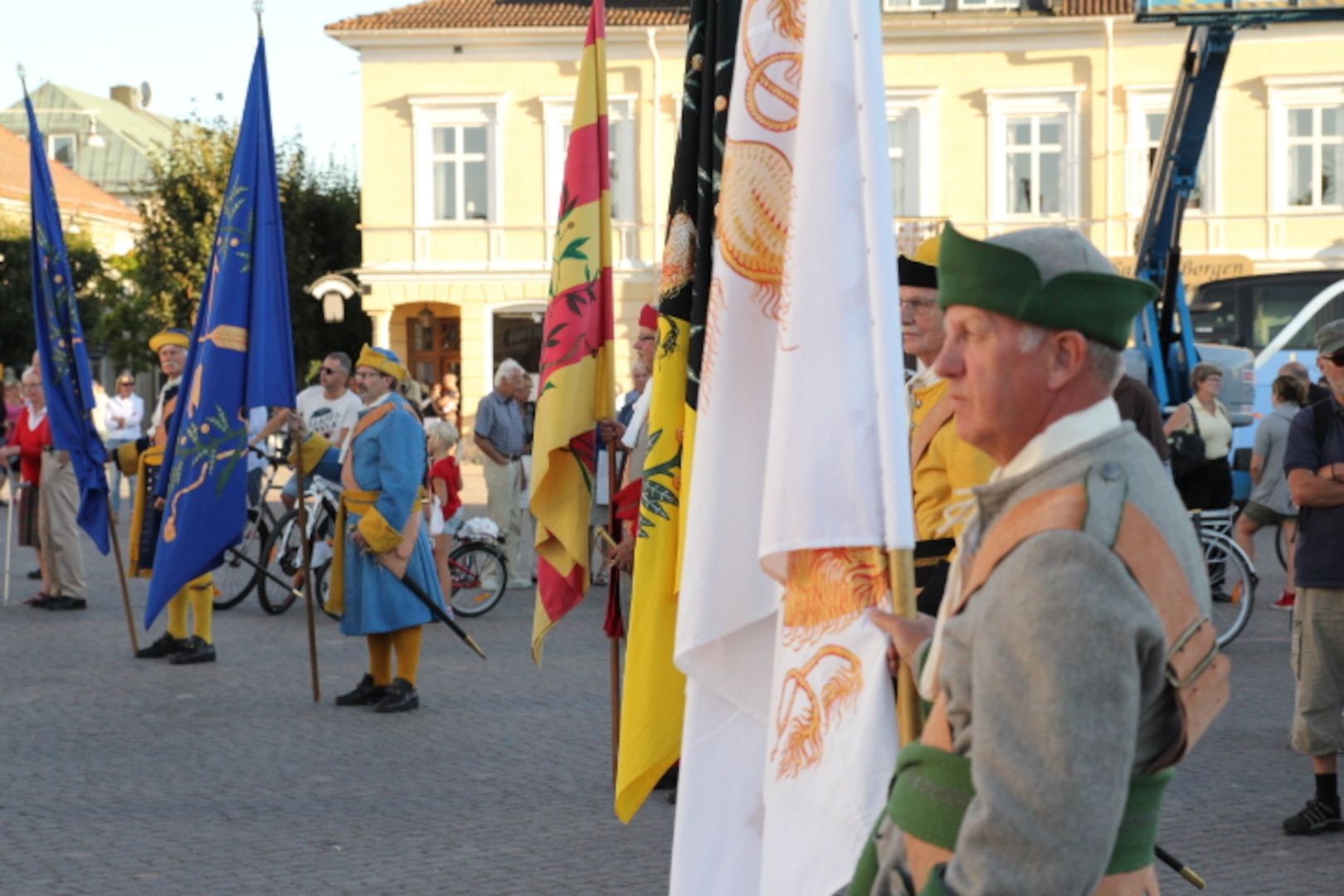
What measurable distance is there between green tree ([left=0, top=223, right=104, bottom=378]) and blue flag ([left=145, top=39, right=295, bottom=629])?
119 feet

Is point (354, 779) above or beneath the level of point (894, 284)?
beneath

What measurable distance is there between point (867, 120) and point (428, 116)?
107ft

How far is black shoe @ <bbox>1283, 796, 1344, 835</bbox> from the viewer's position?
6492 millimetres

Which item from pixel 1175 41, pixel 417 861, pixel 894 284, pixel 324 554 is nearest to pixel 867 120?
pixel 894 284

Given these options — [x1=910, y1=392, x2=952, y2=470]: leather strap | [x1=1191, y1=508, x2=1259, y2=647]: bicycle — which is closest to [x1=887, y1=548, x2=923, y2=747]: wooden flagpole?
[x1=910, y1=392, x2=952, y2=470]: leather strap

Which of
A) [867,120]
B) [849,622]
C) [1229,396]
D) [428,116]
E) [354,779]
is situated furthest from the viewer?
[428,116]

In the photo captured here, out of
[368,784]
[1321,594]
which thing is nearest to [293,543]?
[368,784]

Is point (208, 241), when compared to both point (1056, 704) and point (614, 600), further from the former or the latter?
point (1056, 704)

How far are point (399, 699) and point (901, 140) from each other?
87.8ft

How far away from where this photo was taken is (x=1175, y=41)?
107ft

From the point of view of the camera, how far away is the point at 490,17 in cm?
3472

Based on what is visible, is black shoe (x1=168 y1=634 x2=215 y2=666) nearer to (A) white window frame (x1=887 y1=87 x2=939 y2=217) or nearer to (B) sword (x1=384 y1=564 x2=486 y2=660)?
(B) sword (x1=384 y1=564 x2=486 y2=660)

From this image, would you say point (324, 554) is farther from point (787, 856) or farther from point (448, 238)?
point (448, 238)

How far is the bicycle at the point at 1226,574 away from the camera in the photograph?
444 inches
